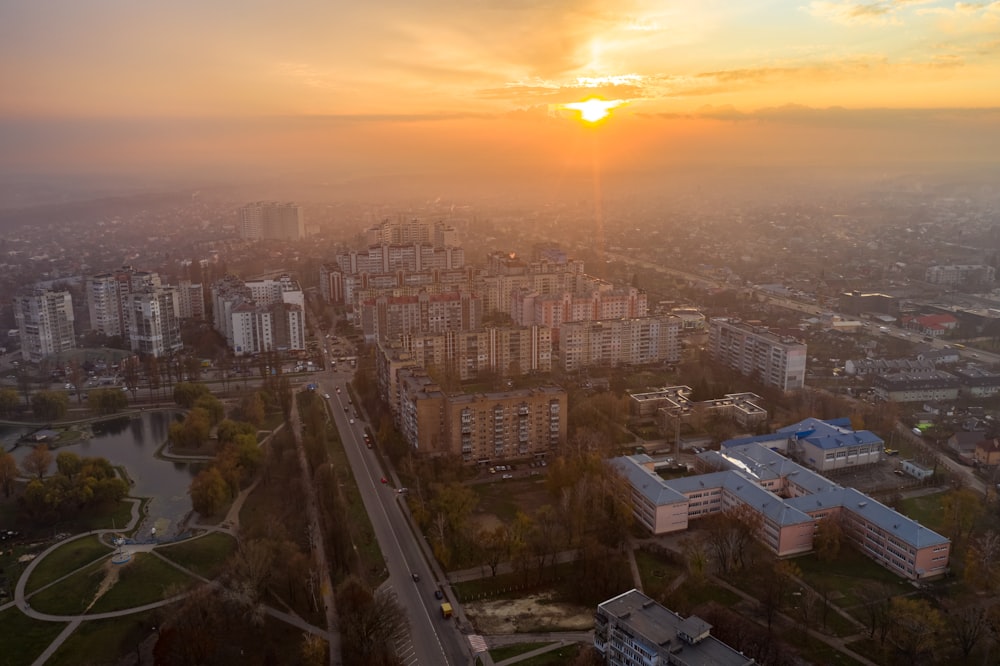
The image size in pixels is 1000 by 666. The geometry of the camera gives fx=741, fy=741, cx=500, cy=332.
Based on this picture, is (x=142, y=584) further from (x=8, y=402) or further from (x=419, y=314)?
(x=419, y=314)

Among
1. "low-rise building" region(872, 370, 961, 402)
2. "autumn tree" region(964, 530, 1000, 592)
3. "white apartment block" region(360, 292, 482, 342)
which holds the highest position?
"white apartment block" region(360, 292, 482, 342)

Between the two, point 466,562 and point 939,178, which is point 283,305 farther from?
point 939,178

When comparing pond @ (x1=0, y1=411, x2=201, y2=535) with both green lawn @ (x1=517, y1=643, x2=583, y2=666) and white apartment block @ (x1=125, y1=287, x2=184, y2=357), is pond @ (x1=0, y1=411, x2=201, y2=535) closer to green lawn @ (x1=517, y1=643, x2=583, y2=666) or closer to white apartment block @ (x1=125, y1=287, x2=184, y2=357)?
white apartment block @ (x1=125, y1=287, x2=184, y2=357)

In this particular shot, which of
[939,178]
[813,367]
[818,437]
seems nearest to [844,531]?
[818,437]

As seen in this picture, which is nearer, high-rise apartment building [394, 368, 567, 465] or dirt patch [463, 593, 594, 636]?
dirt patch [463, 593, 594, 636]

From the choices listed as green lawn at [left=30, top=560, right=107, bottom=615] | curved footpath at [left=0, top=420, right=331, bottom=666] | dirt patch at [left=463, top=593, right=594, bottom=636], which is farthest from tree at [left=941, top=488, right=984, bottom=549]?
green lawn at [left=30, top=560, right=107, bottom=615]

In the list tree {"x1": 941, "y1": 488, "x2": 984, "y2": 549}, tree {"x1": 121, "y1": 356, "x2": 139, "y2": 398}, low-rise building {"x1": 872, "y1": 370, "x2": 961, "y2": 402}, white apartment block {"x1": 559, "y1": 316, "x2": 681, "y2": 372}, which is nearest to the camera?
tree {"x1": 941, "y1": 488, "x2": 984, "y2": 549}
